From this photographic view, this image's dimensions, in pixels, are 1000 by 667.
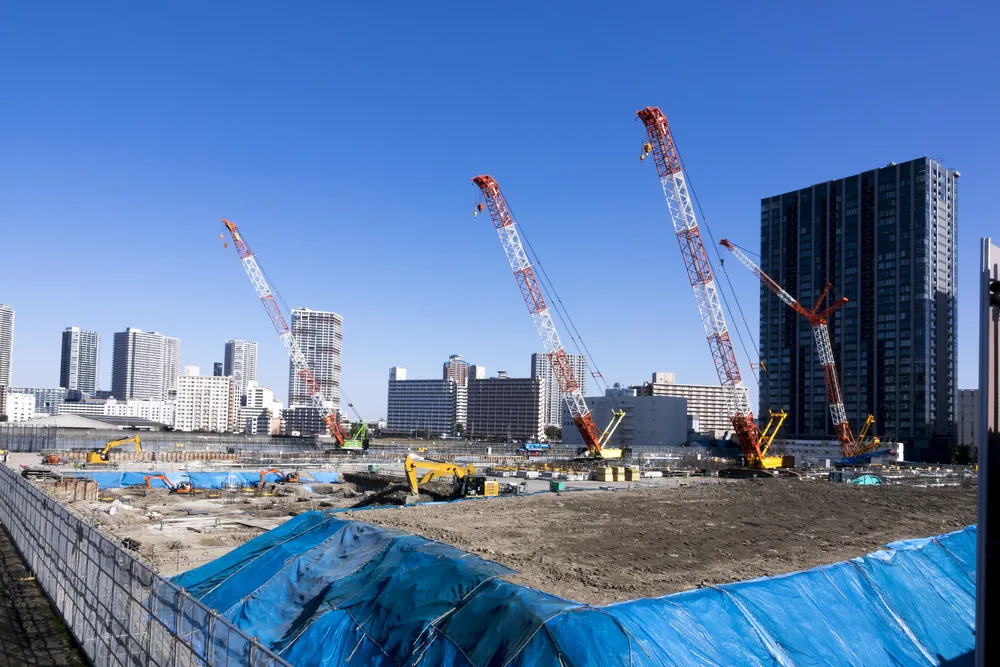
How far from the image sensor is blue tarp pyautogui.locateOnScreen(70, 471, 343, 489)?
2117 inches

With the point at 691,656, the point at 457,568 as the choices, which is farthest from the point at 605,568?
the point at 691,656

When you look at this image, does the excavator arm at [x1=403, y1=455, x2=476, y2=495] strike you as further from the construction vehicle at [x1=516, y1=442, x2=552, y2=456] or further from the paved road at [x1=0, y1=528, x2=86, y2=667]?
the construction vehicle at [x1=516, y1=442, x2=552, y2=456]

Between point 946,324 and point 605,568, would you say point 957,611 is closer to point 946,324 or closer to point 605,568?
point 605,568

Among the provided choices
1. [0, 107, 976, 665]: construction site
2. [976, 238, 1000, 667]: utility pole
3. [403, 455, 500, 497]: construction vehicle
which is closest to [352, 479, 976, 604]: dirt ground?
[0, 107, 976, 665]: construction site

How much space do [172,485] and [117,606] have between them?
4495 centimetres

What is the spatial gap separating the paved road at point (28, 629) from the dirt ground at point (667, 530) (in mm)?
8680

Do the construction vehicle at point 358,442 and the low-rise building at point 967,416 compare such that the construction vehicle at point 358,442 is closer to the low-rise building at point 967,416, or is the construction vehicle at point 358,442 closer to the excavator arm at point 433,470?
the excavator arm at point 433,470

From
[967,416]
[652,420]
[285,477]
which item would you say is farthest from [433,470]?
[967,416]

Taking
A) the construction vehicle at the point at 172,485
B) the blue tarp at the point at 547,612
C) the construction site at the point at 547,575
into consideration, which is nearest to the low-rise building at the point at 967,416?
the construction site at the point at 547,575

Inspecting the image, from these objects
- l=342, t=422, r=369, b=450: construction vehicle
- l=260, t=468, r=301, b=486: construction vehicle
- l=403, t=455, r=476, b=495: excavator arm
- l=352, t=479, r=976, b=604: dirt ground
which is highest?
l=352, t=479, r=976, b=604: dirt ground

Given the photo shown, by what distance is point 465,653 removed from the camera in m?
12.6

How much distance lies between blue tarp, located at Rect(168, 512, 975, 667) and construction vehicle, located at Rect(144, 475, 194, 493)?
32.9 m

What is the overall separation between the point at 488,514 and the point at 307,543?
8176 mm

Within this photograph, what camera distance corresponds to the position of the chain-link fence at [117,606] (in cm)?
966
